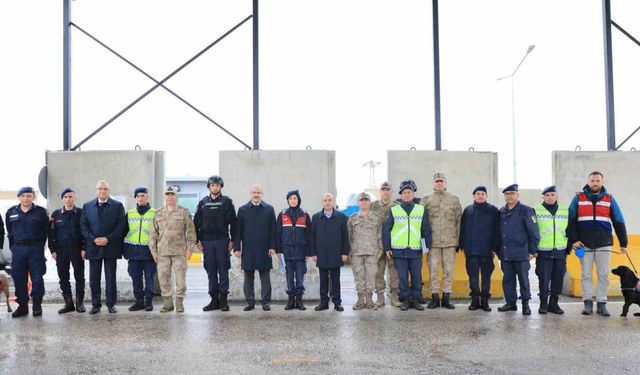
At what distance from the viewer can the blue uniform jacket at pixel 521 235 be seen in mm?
8477

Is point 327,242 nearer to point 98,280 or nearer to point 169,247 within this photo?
point 169,247

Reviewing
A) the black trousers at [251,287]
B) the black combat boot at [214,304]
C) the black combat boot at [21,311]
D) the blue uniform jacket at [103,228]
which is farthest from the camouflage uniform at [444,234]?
the black combat boot at [21,311]

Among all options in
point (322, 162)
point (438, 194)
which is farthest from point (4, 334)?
point (438, 194)

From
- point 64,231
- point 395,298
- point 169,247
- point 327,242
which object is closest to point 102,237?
point 64,231

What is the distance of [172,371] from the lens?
18.1ft

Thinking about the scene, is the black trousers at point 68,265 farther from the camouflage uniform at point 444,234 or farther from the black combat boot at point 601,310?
the black combat boot at point 601,310

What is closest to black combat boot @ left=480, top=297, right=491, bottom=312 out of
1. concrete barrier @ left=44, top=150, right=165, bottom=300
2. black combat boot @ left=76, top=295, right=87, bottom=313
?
concrete barrier @ left=44, top=150, right=165, bottom=300

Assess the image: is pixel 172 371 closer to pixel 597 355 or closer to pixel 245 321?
pixel 245 321

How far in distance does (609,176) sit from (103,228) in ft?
27.2

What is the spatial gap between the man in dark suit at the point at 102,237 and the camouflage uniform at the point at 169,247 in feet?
1.62

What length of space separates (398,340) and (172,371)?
2.46m

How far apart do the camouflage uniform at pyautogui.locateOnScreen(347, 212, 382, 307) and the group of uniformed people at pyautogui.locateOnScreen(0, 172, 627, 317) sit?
0.6 inches

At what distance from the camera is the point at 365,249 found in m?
8.85

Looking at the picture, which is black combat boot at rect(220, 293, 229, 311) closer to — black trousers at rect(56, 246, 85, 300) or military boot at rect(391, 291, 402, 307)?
black trousers at rect(56, 246, 85, 300)
